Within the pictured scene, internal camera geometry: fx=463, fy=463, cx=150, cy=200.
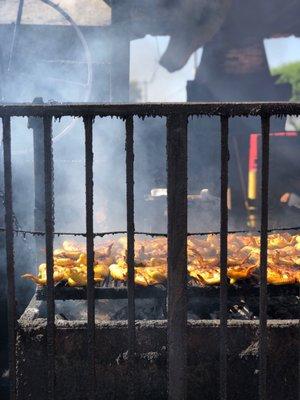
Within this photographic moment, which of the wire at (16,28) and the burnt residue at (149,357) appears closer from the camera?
the burnt residue at (149,357)

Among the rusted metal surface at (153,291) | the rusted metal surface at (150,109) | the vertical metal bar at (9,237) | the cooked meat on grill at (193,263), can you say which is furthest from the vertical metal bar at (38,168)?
the rusted metal surface at (150,109)

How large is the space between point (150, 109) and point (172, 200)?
1.59 feet

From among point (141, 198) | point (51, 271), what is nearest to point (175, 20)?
point (141, 198)

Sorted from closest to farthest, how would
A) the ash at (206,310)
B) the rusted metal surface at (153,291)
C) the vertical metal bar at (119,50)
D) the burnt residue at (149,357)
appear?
the burnt residue at (149,357), the rusted metal surface at (153,291), the ash at (206,310), the vertical metal bar at (119,50)

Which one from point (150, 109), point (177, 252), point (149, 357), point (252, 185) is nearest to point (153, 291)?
point (149, 357)

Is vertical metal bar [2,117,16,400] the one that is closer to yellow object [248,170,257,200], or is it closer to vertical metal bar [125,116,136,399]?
vertical metal bar [125,116,136,399]

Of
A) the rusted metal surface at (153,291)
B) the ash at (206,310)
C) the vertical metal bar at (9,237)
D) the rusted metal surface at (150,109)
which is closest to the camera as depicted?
the rusted metal surface at (150,109)

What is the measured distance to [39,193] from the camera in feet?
13.6

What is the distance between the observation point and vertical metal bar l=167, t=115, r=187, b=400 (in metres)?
2.36

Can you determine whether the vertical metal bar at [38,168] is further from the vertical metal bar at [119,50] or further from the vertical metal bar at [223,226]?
the vertical metal bar at [119,50]

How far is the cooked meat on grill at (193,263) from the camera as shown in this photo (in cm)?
373

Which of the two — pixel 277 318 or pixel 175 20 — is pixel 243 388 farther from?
pixel 175 20

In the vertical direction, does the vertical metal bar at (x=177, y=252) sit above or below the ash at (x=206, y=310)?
above

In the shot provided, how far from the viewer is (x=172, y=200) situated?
243 cm
